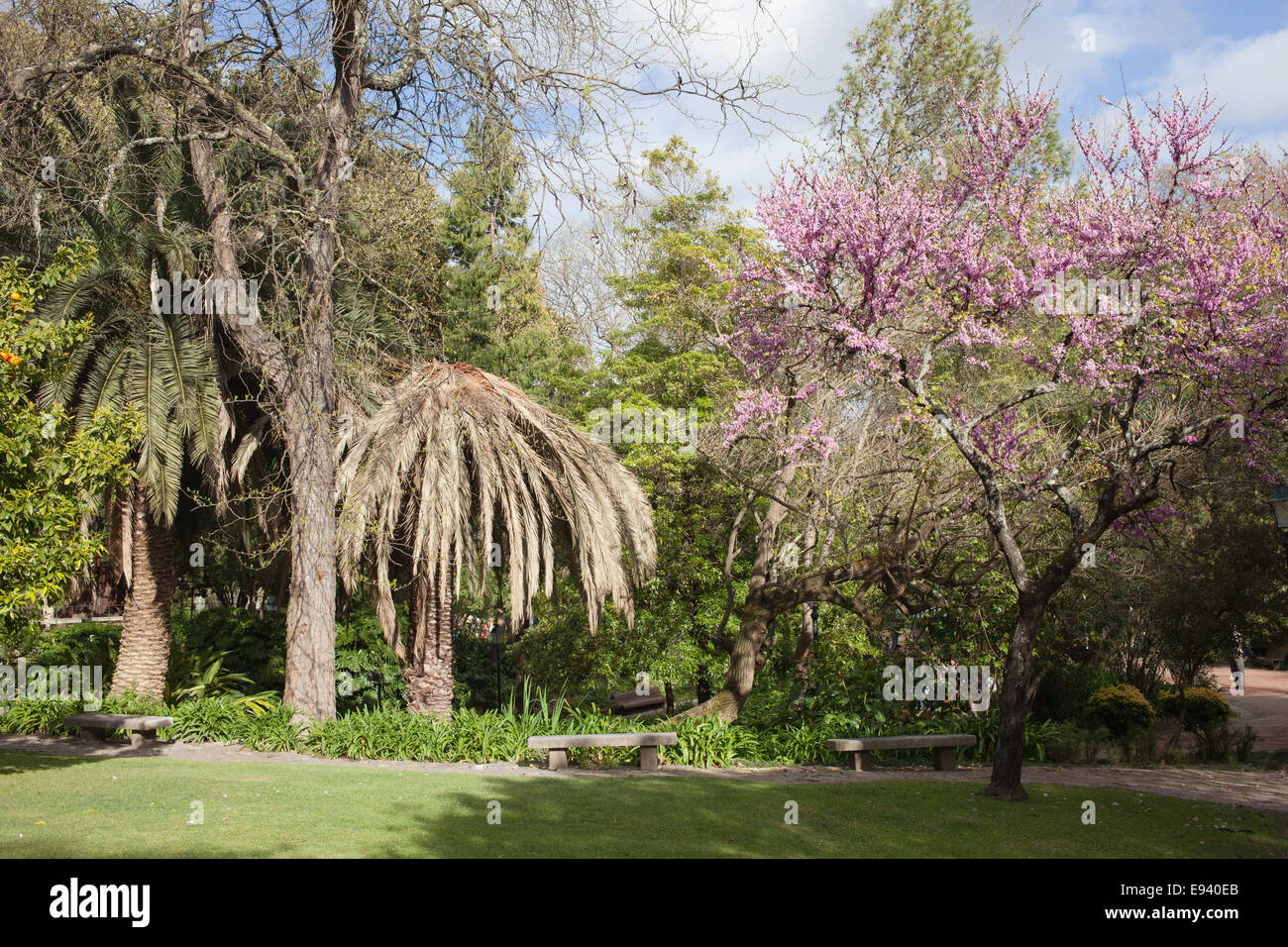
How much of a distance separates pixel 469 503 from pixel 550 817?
625 centimetres

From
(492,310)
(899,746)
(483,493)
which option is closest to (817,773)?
(899,746)

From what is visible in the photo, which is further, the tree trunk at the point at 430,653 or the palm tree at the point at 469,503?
the tree trunk at the point at 430,653

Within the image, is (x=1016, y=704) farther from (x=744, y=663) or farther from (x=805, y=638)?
(x=805, y=638)

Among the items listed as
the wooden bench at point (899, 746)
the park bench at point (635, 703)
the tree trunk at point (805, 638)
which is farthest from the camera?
the park bench at point (635, 703)

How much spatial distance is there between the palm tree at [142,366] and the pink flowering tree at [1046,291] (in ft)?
25.7

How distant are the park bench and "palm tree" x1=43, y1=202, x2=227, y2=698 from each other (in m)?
10.0

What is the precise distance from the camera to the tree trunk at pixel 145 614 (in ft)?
46.7

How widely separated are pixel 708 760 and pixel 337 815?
555 cm

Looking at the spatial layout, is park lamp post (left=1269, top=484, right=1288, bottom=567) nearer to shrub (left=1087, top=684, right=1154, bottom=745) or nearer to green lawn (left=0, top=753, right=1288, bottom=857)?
green lawn (left=0, top=753, right=1288, bottom=857)

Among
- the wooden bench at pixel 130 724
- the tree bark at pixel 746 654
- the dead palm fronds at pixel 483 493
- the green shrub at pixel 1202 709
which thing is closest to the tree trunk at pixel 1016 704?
the tree bark at pixel 746 654

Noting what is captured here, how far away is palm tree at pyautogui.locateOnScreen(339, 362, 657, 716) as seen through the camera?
12.6 metres

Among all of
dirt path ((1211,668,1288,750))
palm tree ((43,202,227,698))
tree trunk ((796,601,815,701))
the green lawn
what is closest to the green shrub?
dirt path ((1211,668,1288,750))

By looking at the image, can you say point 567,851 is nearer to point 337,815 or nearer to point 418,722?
point 337,815

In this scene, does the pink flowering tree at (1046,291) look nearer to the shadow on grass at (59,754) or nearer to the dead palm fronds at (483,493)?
the dead palm fronds at (483,493)
